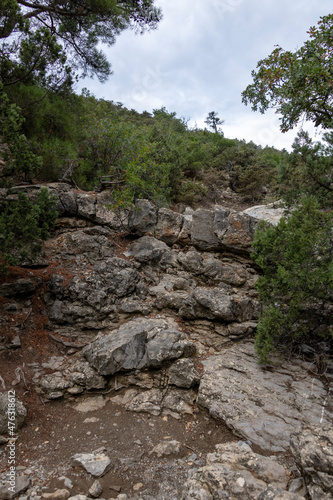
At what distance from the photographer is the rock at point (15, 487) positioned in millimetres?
3125

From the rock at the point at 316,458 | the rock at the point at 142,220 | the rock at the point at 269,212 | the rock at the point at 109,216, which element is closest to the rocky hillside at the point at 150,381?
the rock at the point at 316,458

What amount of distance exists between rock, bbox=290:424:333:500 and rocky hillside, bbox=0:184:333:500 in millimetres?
10

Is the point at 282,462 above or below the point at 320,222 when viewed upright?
below

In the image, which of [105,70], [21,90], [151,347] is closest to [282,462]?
[151,347]

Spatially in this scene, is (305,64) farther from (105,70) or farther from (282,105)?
(105,70)

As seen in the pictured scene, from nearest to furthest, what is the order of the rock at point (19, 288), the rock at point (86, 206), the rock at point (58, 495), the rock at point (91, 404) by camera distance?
1. the rock at point (58, 495)
2. the rock at point (91, 404)
3. the rock at point (19, 288)
4. the rock at point (86, 206)

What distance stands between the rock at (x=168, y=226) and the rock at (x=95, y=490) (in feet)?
22.0

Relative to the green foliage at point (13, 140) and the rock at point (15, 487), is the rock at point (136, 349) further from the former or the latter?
the green foliage at point (13, 140)

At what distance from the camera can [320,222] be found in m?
5.12

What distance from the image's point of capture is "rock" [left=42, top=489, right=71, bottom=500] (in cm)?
310

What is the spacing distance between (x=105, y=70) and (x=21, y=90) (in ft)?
11.3

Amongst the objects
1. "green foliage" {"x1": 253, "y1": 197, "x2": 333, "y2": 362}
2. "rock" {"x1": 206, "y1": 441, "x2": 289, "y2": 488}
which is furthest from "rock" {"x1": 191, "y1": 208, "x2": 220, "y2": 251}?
"rock" {"x1": 206, "y1": 441, "x2": 289, "y2": 488}

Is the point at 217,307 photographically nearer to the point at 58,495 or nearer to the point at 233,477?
the point at 233,477

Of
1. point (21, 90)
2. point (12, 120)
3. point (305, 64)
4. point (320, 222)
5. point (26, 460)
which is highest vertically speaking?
point (305, 64)
